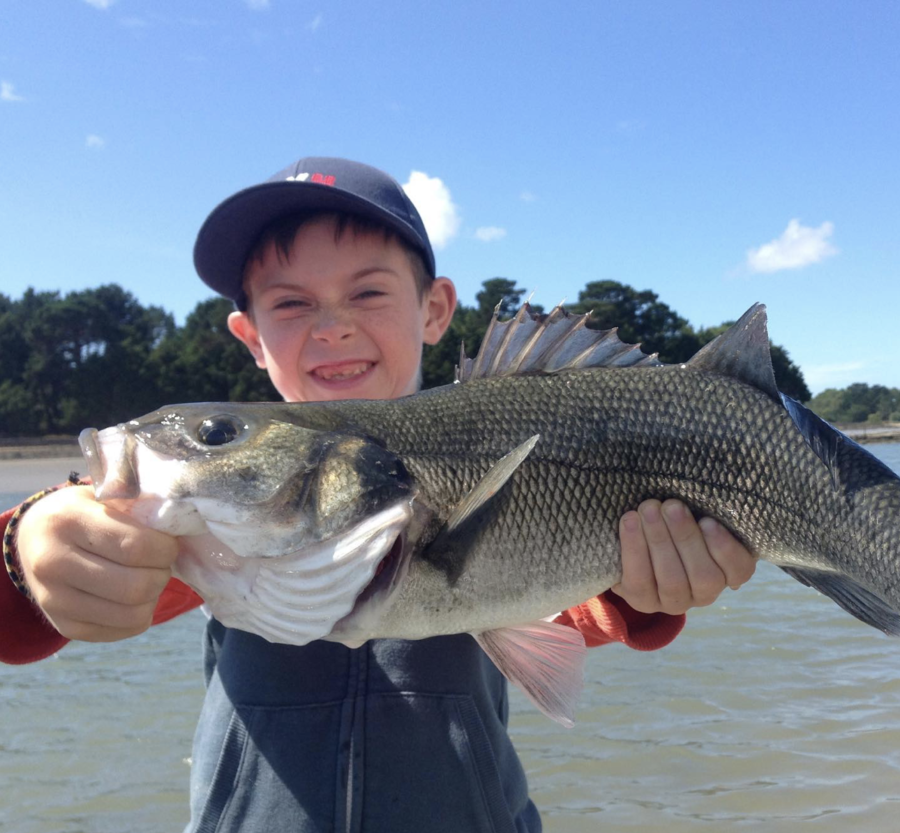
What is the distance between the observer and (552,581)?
217 cm

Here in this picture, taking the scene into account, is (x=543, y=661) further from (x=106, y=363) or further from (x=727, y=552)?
(x=106, y=363)

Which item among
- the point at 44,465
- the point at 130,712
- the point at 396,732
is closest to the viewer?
the point at 396,732

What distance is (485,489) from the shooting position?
2.04 meters

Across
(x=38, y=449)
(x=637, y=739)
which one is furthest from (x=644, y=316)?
(x=637, y=739)

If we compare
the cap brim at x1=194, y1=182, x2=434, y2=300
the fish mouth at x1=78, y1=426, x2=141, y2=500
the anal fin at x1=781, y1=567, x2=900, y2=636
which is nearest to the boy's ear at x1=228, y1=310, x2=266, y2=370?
the cap brim at x1=194, y1=182, x2=434, y2=300

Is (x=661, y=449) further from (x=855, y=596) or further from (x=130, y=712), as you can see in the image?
(x=130, y=712)

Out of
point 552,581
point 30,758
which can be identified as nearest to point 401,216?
point 552,581

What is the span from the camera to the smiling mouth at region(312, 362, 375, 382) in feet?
10.6

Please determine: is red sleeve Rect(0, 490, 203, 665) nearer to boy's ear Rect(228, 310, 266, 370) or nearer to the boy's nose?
the boy's nose

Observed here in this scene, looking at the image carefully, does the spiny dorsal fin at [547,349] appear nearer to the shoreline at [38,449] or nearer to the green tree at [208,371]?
the shoreline at [38,449]

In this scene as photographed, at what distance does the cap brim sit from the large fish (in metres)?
1.02

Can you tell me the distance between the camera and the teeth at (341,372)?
3.25 metres

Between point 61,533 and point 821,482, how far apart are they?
215cm

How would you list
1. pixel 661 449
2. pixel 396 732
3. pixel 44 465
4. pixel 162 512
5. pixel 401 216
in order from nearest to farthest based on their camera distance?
pixel 162 512
pixel 661 449
pixel 396 732
pixel 401 216
pixel 44 465
